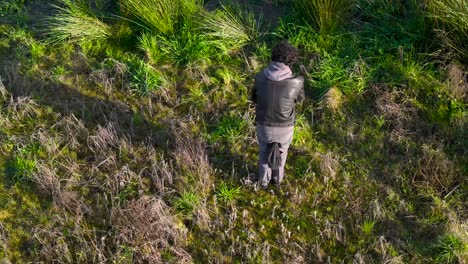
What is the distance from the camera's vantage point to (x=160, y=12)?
20.1 ft

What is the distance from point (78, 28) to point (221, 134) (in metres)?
2.27

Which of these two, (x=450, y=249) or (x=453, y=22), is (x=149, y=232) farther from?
(x=453, y=22)

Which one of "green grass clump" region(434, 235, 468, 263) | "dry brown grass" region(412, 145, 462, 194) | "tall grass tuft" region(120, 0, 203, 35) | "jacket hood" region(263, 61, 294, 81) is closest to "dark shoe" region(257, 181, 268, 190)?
"jacket hood" region(263, 61, 294, 81)

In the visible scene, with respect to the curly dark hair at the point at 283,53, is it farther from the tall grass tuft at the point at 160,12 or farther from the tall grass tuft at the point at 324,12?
the tall grass tuft at the point at 160,12

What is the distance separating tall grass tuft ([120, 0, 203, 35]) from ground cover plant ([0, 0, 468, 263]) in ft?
0.06

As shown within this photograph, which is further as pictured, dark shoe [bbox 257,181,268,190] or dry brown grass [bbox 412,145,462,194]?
dark shoe [bbox 257,181,268,190]

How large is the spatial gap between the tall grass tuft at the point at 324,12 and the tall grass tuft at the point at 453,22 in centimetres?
97

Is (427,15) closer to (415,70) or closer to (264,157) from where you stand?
(415,70)

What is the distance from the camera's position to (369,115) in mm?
5535

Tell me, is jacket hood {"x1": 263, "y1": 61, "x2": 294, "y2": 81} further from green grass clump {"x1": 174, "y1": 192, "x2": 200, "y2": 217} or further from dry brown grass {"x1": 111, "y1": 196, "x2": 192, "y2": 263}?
dry brown grass {"x1": 111, "y1": 196, "x2": 192, "y2": 263}

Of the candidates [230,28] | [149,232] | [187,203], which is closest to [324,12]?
[230,28]

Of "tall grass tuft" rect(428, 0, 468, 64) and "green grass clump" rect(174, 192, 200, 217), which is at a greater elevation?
"tall grass tuft" rect(428, 0, 468, 64)

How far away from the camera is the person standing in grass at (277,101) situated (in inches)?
171

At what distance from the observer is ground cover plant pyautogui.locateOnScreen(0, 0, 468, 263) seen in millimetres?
4703
